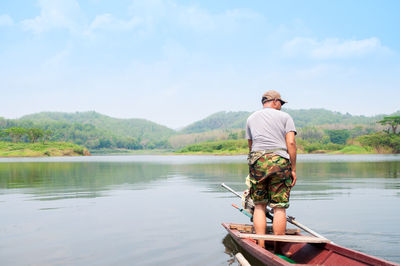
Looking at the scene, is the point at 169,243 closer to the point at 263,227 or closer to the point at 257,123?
the point at 263,227

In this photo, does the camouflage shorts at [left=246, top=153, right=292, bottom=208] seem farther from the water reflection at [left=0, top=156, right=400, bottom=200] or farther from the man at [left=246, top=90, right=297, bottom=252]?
the water reflection at [left=0, top=156, right=400, bottom=200]

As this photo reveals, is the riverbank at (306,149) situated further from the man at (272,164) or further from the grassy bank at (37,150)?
the man at (272,164)

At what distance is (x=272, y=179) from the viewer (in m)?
5.92

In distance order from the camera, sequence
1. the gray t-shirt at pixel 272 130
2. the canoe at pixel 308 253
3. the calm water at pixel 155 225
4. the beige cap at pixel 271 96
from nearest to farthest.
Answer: the canoe at pixel 308 253
the gray t-shirt at pixel 272 130
the beige cap at pixel 271 96
the calm water at pixel 155 225

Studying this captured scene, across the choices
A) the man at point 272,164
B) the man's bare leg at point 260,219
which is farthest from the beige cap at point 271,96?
the man's bare leg at point 260,219

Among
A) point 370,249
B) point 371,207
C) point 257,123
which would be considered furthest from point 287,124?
point 371,207

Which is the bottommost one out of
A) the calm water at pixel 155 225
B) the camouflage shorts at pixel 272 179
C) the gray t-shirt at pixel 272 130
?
the calm water at pixel 155 225

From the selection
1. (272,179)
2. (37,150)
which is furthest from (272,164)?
(37,150)

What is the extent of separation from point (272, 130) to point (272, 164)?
625mm

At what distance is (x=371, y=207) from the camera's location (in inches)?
444

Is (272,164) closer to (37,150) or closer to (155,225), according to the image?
(155,225)

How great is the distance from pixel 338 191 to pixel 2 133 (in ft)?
536

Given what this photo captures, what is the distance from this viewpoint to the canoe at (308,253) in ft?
15.7

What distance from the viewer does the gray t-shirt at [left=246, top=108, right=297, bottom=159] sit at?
5.98m
